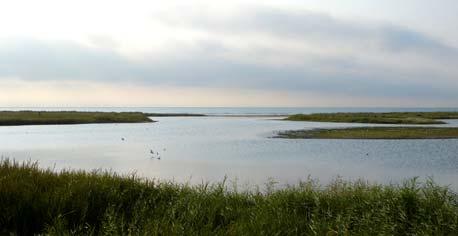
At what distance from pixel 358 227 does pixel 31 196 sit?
6.43 meters

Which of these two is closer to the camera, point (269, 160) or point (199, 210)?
point (199, 210)

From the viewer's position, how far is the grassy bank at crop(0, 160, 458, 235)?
8070mm

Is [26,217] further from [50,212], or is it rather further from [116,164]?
[116,164]

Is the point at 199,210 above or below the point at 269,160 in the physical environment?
above

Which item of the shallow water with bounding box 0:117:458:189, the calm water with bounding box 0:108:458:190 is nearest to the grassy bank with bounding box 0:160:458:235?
the calm water with bounding box 0:108:458:190

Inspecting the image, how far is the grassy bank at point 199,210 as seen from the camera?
8070mm

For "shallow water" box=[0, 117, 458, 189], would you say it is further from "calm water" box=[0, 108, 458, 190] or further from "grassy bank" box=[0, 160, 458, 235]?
"grassy bank" box=[0, 160, 458, 235]

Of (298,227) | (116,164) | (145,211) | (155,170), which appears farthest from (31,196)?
(116,164)

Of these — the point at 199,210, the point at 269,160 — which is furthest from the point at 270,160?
the point at 199,210

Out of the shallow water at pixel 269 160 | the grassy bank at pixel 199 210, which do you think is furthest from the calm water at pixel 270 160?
the grassy bank at pixel 199 210

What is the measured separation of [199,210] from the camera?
363 inches

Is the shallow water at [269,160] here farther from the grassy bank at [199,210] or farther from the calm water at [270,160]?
the grassy bank at [199,210]

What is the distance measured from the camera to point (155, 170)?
24.3m

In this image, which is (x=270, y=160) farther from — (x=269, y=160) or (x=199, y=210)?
(x=199, y=210)
